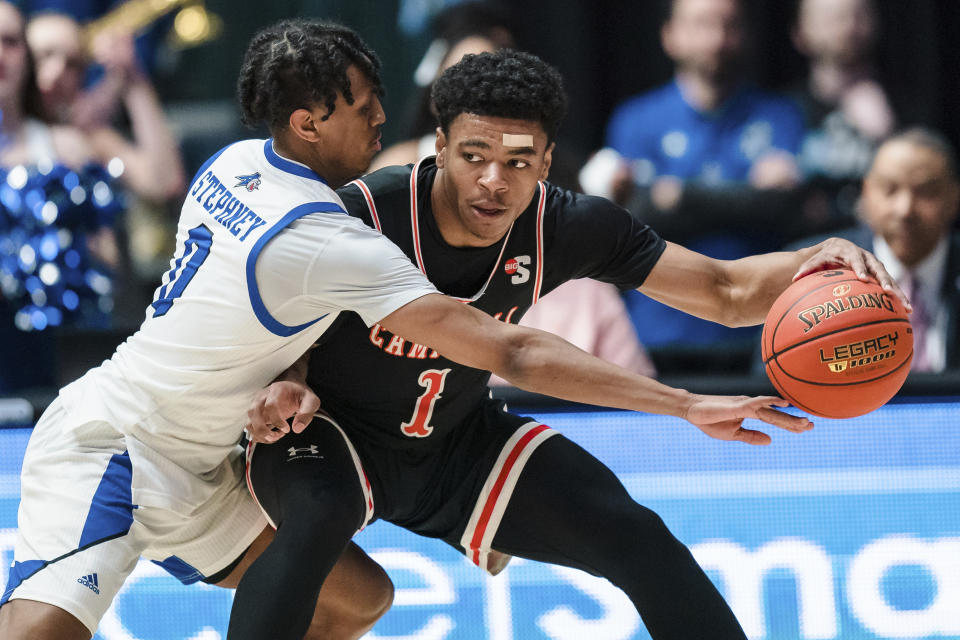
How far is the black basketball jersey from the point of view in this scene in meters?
3.14

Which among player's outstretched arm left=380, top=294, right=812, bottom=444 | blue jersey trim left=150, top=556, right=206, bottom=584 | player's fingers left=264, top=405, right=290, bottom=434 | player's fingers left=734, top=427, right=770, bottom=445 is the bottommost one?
blue jersey trim left=150, top=556, right=206, bottom=584

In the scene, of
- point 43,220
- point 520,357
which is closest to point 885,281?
point 520,357

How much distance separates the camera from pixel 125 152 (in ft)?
19.1

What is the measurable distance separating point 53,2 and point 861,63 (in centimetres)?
384

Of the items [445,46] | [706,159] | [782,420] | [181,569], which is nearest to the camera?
[782,420]

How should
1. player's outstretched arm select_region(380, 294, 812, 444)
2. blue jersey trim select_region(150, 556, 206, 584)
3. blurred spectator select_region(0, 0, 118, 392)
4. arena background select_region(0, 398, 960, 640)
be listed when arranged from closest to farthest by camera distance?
player's outstretched arm select_region(380, 294, 812, 444) → blue jersey trim select_region(150, 556, 206, 584) → arena background select_region(0, 398, 960, 640) → blurred spectator select_region(0, 0, 118, 392)

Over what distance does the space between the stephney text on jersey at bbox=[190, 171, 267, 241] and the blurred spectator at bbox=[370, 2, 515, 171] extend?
2.26 meters

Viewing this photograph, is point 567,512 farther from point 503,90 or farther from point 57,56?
point 57,56

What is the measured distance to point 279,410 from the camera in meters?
2.82

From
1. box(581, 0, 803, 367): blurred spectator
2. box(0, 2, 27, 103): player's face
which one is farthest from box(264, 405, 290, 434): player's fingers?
box(0, 2, 27, 103): player's face

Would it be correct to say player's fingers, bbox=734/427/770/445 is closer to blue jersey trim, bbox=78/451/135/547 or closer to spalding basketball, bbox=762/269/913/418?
spalding basketball, bbox=762/269/913/418

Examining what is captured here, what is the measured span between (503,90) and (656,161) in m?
2.90

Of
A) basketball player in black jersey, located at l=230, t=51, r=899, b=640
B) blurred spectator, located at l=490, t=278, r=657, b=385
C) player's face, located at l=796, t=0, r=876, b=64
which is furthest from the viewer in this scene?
player's face, located at l=796, t=0, r=876, b=64

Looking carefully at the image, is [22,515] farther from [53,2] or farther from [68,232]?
[53,2]
